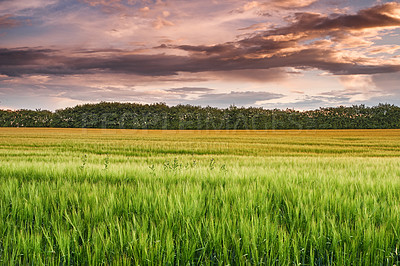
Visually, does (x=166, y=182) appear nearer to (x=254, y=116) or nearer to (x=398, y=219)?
(x=398, y=219)

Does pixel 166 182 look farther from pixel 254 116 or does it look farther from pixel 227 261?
pixel 254 116

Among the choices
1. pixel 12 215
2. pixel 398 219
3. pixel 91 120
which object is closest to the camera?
pixel 398 219

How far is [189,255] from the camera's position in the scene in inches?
99.7

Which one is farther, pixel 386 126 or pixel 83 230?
pixel 386 126

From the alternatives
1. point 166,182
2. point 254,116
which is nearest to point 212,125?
point 254,116

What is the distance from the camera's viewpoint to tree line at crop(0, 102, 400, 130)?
5000 inches

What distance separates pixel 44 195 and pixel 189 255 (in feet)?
9.12

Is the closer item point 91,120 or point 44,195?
point 44,195

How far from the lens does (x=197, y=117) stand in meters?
144

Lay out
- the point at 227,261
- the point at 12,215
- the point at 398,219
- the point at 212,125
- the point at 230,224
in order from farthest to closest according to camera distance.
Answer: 1. the point at 212,125
2. the point at 12,215
3. the point at 398,219
4. the point at 230,224
5. the point at 227,261

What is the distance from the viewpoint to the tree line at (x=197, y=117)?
417 feet

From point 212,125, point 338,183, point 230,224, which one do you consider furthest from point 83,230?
point 212,125

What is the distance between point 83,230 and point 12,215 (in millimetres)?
1215

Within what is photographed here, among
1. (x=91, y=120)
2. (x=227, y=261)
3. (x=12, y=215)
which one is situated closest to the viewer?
(x=227, y=261)
